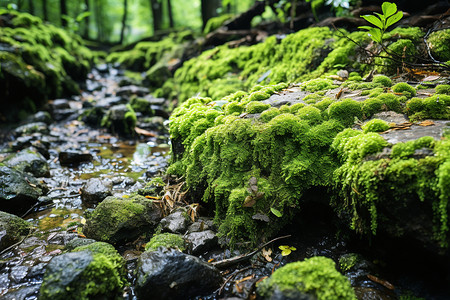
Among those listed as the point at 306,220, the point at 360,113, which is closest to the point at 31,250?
the point at 306,220

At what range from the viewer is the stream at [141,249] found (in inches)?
92.1

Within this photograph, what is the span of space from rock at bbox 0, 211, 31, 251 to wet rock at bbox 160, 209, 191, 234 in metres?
1.80

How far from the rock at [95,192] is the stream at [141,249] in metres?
0.10

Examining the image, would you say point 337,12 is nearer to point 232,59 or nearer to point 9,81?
point 232,59

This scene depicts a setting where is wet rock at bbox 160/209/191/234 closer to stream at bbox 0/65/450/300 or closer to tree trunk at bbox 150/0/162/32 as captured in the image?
stream at bbox 0/65/450/300

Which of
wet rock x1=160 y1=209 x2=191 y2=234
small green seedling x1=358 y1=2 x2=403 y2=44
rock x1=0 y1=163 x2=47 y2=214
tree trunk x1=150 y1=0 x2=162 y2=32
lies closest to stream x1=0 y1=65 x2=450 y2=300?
rock x1=0 y1=163 x2=47 y2=214

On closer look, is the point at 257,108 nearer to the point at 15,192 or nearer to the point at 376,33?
the point at 376,33

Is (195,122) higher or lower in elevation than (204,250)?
higher

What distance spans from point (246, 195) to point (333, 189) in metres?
0.90

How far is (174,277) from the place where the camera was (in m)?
2.48

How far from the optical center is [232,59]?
828 cm

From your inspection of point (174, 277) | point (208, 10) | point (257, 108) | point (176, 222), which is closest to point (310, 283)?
point (174, 277)

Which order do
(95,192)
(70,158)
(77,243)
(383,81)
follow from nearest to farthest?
(77,243), (383,81), (95,192), (70,158)

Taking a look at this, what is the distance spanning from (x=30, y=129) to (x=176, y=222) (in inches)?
255
